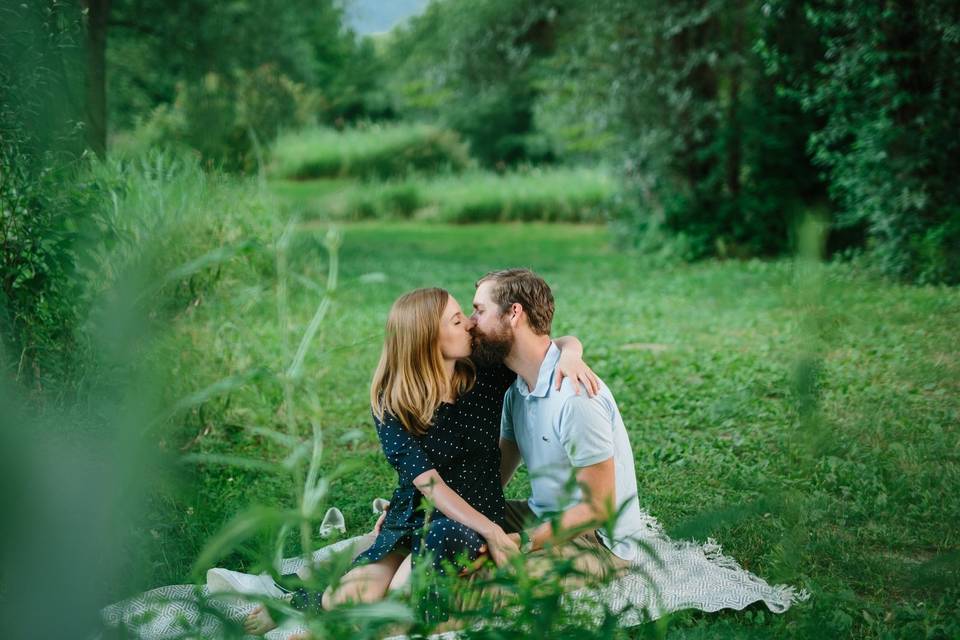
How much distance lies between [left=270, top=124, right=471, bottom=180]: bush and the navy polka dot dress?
19.1 meters

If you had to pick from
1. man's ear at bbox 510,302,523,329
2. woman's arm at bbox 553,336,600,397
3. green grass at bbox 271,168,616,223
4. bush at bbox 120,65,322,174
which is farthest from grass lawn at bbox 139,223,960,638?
green grass at bbox 271,168,616,223

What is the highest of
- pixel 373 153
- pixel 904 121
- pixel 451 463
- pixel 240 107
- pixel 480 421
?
pixel 240 107

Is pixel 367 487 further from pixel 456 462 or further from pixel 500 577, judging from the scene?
pixel 500 577

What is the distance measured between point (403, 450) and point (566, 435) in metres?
0.56

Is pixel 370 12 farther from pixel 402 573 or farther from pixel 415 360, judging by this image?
pixel 402 573

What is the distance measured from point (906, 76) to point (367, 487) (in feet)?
23.3

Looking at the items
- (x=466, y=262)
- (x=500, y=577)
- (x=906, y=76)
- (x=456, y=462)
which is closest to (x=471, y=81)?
(x=466, y=262)

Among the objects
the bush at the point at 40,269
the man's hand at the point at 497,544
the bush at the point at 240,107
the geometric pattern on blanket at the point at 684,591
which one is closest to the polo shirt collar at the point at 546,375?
the man's hand at the point at 497,544

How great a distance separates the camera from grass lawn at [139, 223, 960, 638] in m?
1.83

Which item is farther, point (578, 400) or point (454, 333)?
point (454, 333)

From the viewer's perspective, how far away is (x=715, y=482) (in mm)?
4863

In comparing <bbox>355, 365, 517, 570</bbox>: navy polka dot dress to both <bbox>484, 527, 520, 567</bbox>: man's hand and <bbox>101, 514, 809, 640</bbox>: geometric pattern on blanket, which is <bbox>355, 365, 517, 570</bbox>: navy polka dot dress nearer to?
<bbox>484, 527, 520, 567</bbox>: man's hand

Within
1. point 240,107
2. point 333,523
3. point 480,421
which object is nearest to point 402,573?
point 480,421

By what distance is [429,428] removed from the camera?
3398mm
